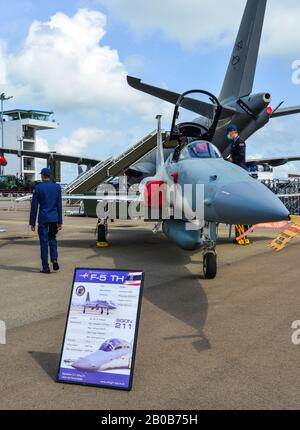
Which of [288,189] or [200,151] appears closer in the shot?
[200,151]

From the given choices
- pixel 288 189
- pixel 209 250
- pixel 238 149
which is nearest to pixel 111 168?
pixel 288 189

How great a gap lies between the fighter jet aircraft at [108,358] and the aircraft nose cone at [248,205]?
2326 mm

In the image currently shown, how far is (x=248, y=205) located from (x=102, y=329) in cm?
242

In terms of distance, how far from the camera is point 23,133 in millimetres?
85375

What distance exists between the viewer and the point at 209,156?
7301 mm

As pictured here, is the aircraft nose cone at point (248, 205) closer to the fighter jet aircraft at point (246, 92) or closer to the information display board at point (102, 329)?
the information display board at point (102, 329)

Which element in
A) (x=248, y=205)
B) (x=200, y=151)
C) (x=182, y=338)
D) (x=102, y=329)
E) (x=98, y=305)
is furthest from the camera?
(x=200, y=151)

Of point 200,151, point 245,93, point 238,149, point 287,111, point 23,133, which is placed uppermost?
point 23,133

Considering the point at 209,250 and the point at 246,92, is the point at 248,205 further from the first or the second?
the point at 246,92

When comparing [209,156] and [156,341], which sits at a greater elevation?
[209,156]

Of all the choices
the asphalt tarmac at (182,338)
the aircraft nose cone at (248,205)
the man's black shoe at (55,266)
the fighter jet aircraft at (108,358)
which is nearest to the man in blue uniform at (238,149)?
the asphalt tarmac at (182,338)
